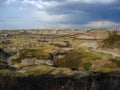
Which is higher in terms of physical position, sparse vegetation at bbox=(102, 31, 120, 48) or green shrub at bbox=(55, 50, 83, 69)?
sparse vegetation at bbox=(102, 31, 120, 48)

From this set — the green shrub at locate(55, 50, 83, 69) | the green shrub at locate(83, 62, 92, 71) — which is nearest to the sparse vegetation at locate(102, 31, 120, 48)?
the green shrub at locate(55, 50, 83, 69)

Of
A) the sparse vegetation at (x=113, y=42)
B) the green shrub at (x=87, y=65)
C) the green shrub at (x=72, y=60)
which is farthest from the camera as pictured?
the sparse vegetation at (x=113, y=42)

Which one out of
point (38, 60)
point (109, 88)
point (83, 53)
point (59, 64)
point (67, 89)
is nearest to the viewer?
point (67, 89)

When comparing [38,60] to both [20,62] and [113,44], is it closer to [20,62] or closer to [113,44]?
[20,62]

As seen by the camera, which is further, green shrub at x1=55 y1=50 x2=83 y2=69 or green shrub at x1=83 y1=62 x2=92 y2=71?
green shrub at x1=55 y1=50 x2=83 y2=69

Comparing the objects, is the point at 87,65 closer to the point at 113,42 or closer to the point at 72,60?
the point at 72,60

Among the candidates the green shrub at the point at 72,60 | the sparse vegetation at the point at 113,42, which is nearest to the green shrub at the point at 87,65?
the green shrub at the point at 72,60

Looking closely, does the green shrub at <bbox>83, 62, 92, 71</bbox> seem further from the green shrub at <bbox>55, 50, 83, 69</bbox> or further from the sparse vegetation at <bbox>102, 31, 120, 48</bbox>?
the sparse vegetation at <bbox>102, 31, 120, 48</bbox>

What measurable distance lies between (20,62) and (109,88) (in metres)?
188

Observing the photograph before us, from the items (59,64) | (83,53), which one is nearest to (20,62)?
(59,64)

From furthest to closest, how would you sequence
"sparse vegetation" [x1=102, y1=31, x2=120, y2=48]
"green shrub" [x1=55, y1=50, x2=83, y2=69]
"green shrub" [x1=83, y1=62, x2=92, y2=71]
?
"sparse vegetation" [x1=102, y1=31, x2=120, y2=48] < "green shrub" [x1=55, y1=50, x2=83, y2=69] < "green shrub" [x1=83, y1=62, x2=92, y2=71]

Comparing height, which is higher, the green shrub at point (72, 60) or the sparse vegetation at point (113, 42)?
the sparse vegetation at point (113, 42)

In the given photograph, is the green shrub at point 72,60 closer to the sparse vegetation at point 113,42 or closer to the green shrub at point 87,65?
the green shrub at point 87,65

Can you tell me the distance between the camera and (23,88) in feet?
37.1
